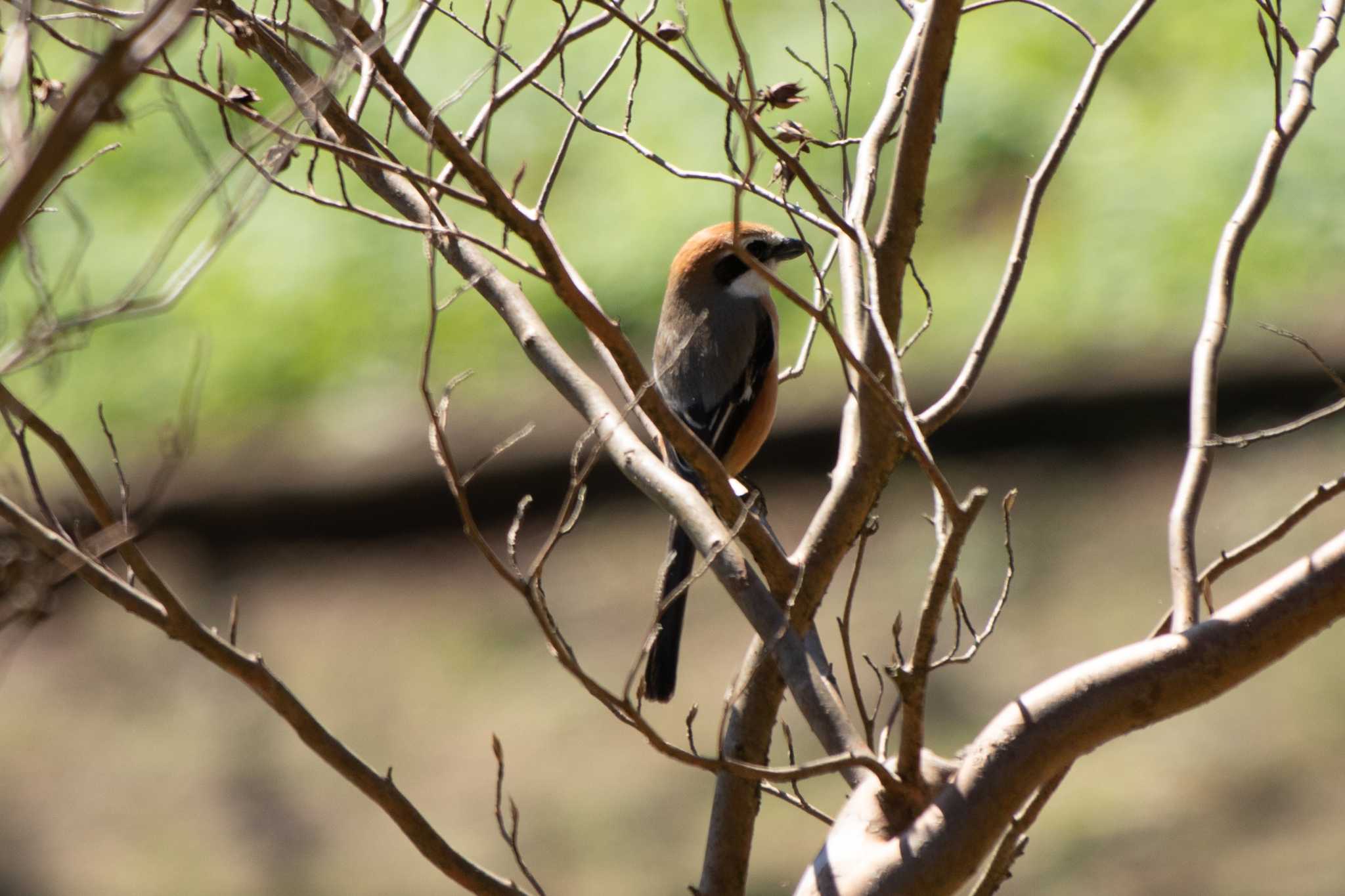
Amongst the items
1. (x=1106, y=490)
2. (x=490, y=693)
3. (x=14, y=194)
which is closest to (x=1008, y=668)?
(x=1106, y=490)

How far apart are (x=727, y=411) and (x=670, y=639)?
1.06m

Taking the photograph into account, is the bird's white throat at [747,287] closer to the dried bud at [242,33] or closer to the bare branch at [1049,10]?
the bare branch at [1049,10]

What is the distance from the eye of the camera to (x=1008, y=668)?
668 centimetres

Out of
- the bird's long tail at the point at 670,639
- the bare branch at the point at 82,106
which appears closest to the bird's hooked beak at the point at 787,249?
the bird's long tail at the point at 670,639

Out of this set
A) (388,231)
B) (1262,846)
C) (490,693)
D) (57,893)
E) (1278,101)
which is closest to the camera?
(1278,101)

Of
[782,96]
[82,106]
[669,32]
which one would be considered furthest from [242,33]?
[82,106]

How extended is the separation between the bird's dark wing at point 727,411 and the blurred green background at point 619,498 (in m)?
2.06

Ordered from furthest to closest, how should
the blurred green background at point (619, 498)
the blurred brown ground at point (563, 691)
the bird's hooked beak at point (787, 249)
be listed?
the blurred green background at point (619, 498)
the blurred brown ground at point (563, 691)
the bird's hooked beak at point (787, 249)

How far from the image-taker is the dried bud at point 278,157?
7.54 feet

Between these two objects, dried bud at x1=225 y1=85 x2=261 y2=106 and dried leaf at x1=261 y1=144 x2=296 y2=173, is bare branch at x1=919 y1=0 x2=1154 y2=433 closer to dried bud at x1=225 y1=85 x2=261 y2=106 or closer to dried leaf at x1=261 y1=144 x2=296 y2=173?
dried leaf at x1=261 y1=144 x2=296 y2=173

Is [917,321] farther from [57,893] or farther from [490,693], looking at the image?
[57,893]

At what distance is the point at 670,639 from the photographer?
413 centimetres

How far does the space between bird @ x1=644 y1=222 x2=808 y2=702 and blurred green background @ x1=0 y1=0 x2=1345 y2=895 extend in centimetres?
191

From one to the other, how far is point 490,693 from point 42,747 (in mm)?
2302
